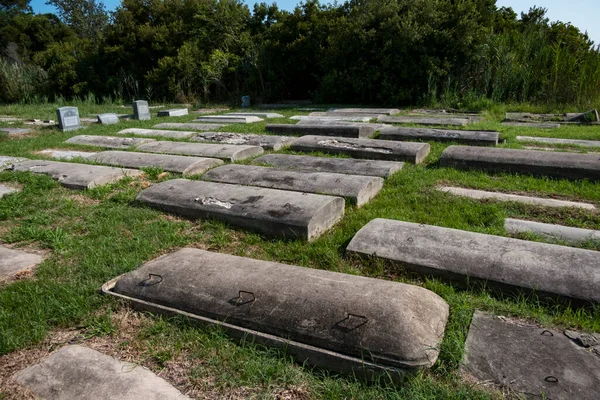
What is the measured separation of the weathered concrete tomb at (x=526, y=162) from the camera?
451 centimetres

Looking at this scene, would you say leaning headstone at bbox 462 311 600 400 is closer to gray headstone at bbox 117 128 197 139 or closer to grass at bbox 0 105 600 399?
grass at bbox 0 105 600 399

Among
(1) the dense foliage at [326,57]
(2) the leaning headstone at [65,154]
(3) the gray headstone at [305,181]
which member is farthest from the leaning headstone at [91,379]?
(1) the dense foliage at [326,57]

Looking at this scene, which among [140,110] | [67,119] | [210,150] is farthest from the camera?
[140,110]

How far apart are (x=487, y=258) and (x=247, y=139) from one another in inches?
201

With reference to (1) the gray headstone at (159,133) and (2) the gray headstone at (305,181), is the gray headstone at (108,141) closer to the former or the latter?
(1) the gray headstone at (159,133)

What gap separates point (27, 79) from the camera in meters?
15.9

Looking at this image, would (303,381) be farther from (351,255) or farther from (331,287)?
(351,255)

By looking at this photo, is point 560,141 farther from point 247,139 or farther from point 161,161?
point 161,161

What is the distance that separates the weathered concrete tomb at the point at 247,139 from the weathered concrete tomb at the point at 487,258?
12.4 ft

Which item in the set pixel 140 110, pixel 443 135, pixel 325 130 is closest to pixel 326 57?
pixel 140 110

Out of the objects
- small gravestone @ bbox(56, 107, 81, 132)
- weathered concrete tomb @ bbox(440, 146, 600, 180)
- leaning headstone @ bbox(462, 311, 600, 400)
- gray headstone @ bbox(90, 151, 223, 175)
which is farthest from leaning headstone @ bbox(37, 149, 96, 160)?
leaning headstone @ bbox(462, 311, 600, 400)

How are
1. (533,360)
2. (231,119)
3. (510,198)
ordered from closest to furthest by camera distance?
(533,360)
(510,198)
(231,119)

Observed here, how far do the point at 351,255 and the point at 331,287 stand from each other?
2.43 ft

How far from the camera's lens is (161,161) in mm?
5566
